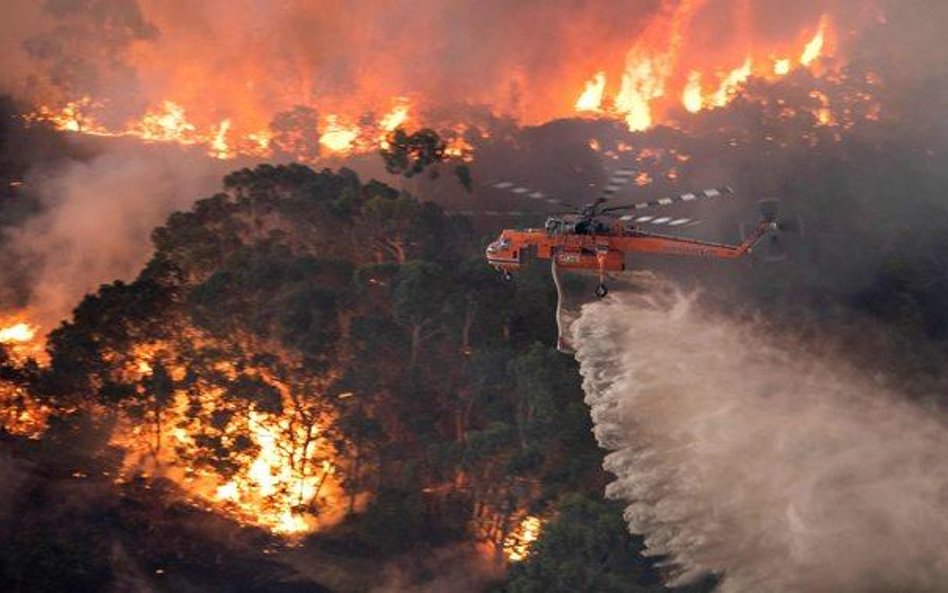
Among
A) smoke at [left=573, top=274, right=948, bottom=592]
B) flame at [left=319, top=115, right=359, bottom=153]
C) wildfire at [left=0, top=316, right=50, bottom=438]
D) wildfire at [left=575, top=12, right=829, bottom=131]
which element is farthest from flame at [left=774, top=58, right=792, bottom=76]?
wildfire at [left=0, top=316, right=50, bottom=438]

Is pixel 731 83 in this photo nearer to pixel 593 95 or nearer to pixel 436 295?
pixel 593 95

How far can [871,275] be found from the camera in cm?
6556

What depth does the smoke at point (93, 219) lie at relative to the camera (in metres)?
76.8

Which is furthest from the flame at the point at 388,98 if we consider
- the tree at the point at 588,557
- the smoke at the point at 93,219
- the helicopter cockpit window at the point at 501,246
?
the tree at the point at 588,557

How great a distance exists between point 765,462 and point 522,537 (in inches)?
669

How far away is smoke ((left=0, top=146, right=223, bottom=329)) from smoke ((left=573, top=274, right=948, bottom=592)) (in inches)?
1724

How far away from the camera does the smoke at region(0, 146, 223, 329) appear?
76.8m

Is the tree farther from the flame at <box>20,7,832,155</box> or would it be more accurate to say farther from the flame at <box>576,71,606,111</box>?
the flame at <box>576,71,606,111</box>

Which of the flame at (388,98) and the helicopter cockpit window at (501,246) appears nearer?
the helicopter cockpit window at (501,246)

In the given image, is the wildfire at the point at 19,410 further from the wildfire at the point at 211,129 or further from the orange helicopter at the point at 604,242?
the wildfire at the point at 211,129

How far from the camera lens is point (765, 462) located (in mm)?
42188

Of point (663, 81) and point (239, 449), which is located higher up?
point (663, 81)

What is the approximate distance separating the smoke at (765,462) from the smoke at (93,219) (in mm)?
43779

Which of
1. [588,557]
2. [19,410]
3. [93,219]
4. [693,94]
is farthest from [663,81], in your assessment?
[19,410]
